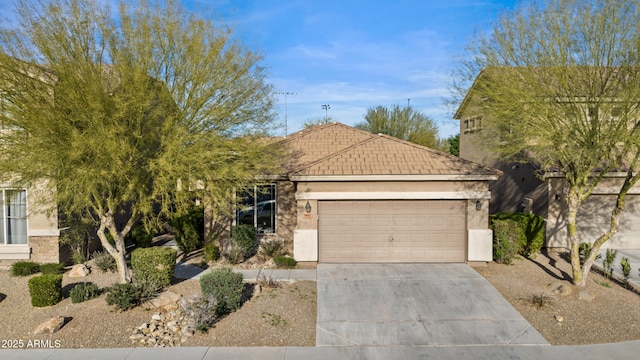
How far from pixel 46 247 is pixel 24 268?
3.18ft

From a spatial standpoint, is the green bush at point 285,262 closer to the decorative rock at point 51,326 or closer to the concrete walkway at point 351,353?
the concrete walkway at point 351,353

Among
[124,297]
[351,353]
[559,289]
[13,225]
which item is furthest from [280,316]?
[13,225]

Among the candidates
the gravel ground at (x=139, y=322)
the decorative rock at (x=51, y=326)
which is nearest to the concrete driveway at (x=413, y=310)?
the gravel ground at (x=139, y=322)

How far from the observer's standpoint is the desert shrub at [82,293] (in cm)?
944

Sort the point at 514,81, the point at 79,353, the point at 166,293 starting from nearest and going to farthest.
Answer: the point at 79,353
the point at 166,293
the point at 514,81

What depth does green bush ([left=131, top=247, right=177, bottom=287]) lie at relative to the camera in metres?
10.2

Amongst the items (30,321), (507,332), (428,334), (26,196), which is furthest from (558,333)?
(26,196)

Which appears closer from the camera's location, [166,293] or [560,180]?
[166,293]

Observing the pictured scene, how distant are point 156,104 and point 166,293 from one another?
467 centimetres

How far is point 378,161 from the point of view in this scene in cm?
1333

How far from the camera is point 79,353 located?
7.36 meters

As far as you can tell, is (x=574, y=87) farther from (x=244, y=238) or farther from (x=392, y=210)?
(x=244, y=238)

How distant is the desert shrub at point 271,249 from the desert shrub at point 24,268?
6.84m

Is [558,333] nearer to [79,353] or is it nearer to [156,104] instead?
[79,353]
